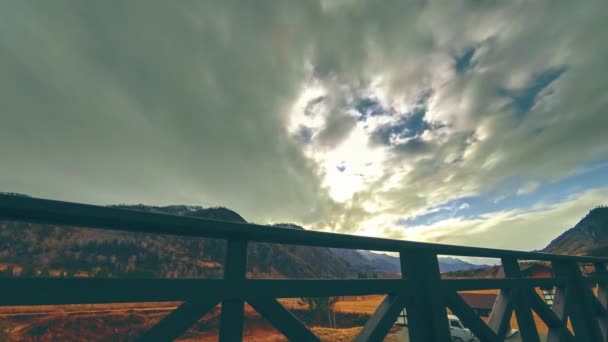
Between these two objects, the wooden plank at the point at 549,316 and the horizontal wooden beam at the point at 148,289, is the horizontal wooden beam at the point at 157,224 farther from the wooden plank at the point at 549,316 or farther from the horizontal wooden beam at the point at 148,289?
the wooden plank at the point at 549,316

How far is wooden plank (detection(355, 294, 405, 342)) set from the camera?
1.80 metres

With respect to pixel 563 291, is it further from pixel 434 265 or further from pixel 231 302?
pixel 231 302

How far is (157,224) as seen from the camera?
53.1 inches

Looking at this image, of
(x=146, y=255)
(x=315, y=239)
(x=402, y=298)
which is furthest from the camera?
(x=146, y=255)

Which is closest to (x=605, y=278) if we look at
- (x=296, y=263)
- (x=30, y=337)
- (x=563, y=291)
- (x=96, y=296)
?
(x=563, y=291)

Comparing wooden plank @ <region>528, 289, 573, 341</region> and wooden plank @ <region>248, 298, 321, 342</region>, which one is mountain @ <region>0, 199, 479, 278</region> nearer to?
wooden plank @ <region>528, 289, 573, 341</region>

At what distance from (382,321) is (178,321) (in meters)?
1.34

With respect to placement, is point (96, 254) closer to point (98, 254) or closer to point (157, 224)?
point (98, 254)

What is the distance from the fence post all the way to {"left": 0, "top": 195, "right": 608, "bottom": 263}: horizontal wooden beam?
0.20 metres

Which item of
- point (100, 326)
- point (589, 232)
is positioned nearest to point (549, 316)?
point (100, 326)

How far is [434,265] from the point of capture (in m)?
2.36

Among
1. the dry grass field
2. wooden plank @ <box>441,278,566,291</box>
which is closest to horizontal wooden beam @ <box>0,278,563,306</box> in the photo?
wooden plank @ <box>441,278,566,291</box>

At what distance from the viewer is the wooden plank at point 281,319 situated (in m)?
1.54

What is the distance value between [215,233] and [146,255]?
223ft
